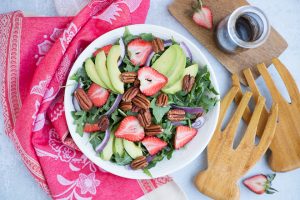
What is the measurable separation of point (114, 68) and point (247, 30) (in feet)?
1.50

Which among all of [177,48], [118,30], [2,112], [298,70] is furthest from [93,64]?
[298,70]

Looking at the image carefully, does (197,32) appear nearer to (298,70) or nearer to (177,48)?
(177,48)

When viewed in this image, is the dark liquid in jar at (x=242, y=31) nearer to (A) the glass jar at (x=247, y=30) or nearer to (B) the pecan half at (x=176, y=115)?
(A) the glass jar at (x=247, y=30)

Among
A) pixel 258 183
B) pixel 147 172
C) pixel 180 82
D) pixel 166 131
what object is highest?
pixel 180 82

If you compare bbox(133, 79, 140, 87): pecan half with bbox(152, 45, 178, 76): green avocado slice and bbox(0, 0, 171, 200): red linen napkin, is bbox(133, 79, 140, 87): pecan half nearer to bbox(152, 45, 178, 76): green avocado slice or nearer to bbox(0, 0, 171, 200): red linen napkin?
bbox(152, 45, 178, 76): green avocado slice

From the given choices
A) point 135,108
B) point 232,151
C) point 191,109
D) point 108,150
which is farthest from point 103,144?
point 232,151

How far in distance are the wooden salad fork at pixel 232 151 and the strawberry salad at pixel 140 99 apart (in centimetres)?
15

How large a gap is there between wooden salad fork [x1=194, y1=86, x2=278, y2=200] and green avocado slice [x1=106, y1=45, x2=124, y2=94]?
0.35m

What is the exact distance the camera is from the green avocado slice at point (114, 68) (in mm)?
1012

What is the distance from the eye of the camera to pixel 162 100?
3.35 ft

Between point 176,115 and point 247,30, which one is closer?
point 176,115

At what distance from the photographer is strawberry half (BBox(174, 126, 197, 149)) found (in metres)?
1.05

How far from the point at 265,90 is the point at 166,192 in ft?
1.43

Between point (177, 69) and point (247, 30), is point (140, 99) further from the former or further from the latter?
point (247, 30)
